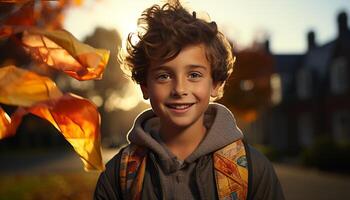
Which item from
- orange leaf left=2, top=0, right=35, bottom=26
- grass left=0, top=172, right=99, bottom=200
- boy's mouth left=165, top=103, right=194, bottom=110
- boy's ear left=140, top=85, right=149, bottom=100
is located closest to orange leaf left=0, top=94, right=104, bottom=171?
orange leaf left=2, top=0, right=35, bottom=26

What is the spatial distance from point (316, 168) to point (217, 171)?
18.0 meters

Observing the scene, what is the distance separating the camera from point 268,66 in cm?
2878

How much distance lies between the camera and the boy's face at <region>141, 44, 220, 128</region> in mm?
2020

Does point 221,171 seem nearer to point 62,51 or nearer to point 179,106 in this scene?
point 179,106

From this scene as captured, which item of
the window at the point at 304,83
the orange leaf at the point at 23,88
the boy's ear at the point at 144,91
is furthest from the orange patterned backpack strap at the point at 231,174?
the window at the point at 304,83

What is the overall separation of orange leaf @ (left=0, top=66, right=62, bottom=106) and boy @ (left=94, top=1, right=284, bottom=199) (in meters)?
0.74

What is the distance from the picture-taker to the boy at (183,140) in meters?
2.00

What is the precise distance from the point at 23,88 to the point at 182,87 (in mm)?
817

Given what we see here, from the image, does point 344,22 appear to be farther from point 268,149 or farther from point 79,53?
point 79,53

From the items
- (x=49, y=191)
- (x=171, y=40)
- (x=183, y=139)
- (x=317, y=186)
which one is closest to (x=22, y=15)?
(x=171, y=40)

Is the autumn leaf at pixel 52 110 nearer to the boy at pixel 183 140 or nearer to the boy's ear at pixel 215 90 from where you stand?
the boy at pixel 183 140

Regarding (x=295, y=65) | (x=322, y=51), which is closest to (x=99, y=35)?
(x=295, y=65)

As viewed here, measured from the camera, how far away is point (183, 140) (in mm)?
2166

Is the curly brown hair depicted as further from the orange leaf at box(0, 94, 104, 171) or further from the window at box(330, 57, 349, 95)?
the window at box(330, 57, 349, 95)
